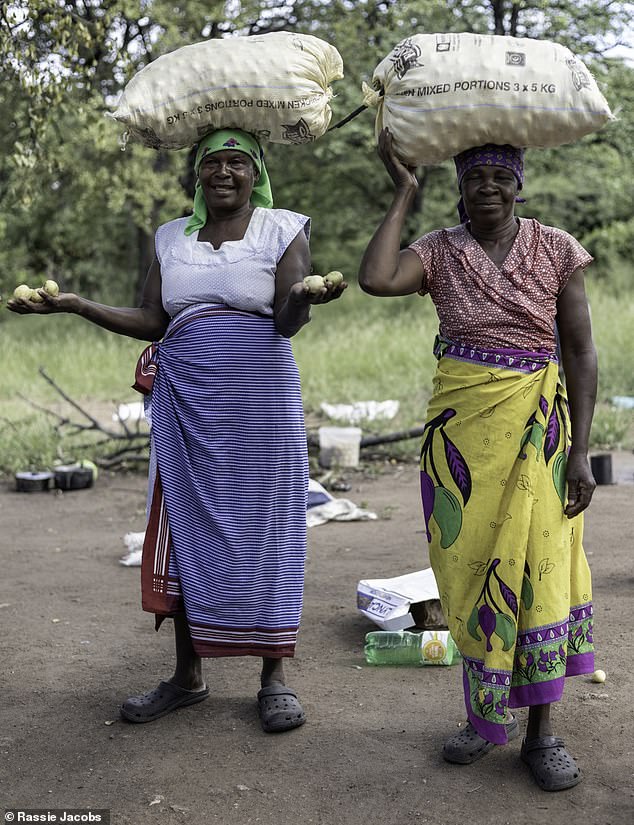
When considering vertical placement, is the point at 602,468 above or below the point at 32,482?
above

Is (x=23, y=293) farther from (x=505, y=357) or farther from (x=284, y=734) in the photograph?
(x=284, y=734)

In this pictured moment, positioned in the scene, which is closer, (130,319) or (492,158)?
(492,158)

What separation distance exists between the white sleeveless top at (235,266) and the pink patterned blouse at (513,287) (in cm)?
58

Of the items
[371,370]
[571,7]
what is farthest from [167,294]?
[571,7]

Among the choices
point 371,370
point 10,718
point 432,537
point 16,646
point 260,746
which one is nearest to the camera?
point 432,537

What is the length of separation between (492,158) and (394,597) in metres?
1.88

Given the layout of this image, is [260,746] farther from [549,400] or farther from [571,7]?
[571,7]

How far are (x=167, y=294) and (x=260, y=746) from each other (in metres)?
1.40

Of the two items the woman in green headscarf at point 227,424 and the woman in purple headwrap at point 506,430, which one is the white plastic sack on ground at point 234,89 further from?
the woman in purple headwrap at point 506,430

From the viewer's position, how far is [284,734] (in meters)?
3.05

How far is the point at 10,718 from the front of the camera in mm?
3213

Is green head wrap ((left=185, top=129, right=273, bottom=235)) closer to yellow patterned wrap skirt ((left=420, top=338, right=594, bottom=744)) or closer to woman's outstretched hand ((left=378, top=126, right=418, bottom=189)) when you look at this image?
woman's outstretched hand ((left=378, top=126, right=418, bottom=189))

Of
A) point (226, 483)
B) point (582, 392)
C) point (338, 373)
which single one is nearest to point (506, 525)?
point (582, 392)

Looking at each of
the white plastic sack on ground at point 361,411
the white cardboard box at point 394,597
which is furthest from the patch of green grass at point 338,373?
the white cardboard box at point 394,597
